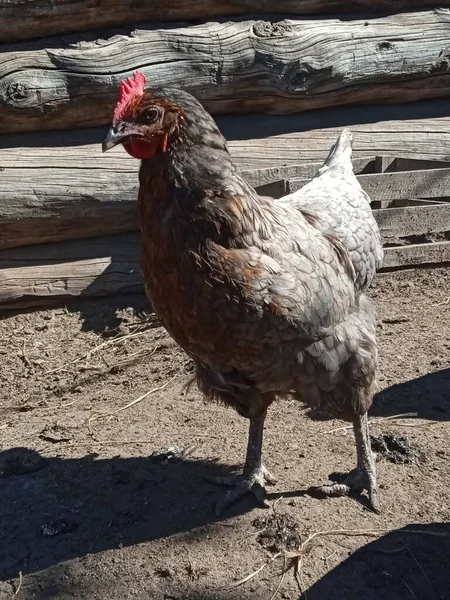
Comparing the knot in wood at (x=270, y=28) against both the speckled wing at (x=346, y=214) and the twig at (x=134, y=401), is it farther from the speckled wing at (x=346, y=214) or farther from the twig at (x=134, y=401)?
the twig at (x=134, y=401)

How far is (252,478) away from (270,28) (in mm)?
3295

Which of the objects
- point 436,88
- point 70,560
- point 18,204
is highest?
point 436,88

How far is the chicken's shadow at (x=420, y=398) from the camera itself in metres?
4.57

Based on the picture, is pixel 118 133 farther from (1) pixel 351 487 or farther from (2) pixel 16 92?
(2) pixel 16 92

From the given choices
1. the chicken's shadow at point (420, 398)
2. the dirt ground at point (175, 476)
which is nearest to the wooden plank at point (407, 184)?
the dirt ground at point (175, 476)

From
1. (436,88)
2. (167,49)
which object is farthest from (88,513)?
(436,88)

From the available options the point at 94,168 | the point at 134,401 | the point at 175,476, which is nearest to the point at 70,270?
the point at 94,168

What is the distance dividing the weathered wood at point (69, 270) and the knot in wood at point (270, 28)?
167 cm

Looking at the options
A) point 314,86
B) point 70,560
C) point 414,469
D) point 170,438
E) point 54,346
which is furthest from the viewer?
point 314,86

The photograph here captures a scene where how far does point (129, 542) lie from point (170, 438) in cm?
91

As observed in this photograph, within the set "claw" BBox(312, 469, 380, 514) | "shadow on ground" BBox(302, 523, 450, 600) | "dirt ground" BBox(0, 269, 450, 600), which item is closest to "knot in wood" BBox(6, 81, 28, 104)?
"dirt ground" BBox(0, 269, 450, 600)

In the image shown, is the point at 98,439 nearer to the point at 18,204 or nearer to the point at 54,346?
the point at 54,346

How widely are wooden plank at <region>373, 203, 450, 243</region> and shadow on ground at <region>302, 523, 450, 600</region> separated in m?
2.87

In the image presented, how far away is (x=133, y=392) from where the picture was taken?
4.98 meters
